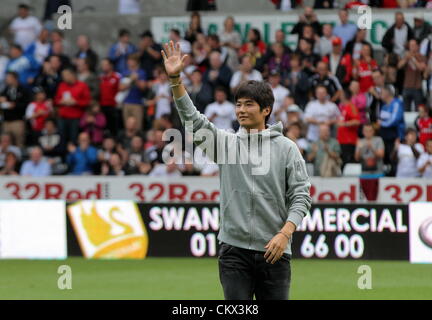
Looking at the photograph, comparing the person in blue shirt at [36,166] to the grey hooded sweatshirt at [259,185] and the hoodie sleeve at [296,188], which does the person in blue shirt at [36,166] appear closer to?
the grey hooded sweatshirt at [259,185]

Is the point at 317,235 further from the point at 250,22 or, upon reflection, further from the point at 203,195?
the point at 250,22

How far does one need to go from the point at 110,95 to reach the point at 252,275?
1574cm

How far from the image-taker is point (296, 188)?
24.4ft

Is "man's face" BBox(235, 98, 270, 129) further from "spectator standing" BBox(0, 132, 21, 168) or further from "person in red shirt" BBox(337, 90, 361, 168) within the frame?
"spectator standing" BBox(0, 132, 21, 168)

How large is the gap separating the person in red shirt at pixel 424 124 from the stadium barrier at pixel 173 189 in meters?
1.23

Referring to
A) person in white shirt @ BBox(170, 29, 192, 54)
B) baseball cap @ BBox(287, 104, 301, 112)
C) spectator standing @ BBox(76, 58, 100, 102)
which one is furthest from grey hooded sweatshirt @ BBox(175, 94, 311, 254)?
spectator standing @ BBox(76, 58, 100, 102)

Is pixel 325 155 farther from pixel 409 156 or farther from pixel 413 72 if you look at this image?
pixel 413 72

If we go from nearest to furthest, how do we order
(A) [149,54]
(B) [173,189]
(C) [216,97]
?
(B) [173,189] → (C) [216,97] → (A) [149,54]

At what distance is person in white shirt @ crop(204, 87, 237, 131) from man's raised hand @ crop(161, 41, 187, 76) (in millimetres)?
13354

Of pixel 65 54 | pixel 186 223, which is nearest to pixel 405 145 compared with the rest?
pixel 186 223

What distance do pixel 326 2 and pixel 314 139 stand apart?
181 inches

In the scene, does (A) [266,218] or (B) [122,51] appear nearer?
(A) [266,218]

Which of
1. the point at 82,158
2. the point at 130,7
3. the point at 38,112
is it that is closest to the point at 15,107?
the point at 38,112
